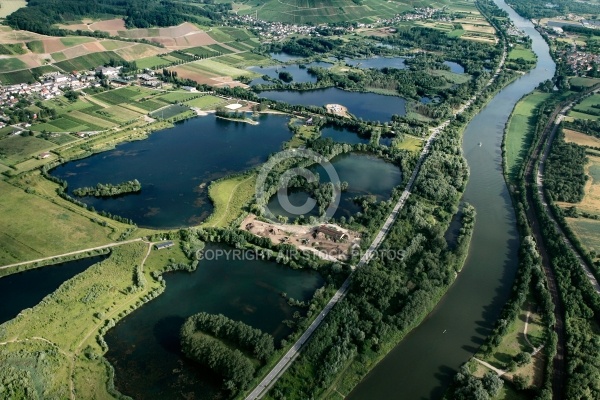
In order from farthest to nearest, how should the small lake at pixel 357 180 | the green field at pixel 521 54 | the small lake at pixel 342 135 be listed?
the green field at pixel 521 54
the small lake at pixel 342 135
the small lake at pixel 357 180

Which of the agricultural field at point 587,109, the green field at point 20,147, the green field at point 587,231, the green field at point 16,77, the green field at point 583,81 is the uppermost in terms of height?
the green field at point 583,81

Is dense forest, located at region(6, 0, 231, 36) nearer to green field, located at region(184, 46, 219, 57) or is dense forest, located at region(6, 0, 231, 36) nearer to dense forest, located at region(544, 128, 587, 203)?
green field, located at region(184, 46, 219, 57)

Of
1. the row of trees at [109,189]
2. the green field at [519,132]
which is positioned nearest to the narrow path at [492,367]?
the green field at [519,132]

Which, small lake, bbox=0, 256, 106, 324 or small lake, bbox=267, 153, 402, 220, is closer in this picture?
small lake, bbox=0, 256, 106, 324

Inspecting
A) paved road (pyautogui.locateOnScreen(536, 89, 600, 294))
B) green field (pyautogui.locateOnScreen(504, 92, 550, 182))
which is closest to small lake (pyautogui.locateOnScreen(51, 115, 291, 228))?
green field (pyautogui.locateOnScreen(504, 92, 550, 182))

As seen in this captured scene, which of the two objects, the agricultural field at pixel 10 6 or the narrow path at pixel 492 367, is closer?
the narrow path at pixel 492 367

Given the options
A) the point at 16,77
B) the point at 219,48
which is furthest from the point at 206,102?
the point at 219,48

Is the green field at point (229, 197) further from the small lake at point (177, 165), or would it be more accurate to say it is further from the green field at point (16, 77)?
the green field at point (16, 77)

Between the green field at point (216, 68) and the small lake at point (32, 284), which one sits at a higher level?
the green field at point (216, 68)
